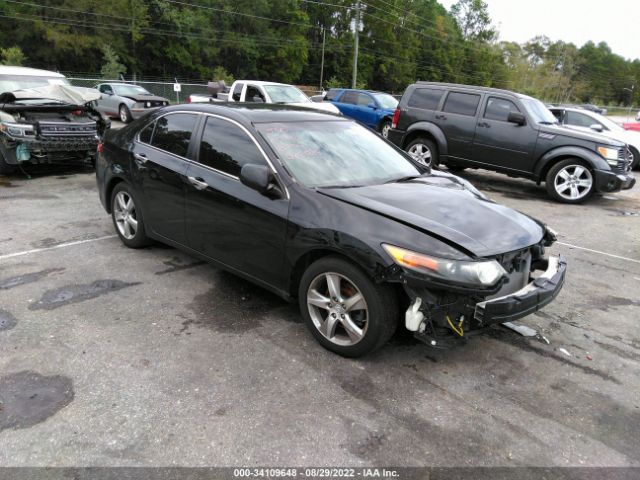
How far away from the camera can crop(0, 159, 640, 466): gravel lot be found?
257cm

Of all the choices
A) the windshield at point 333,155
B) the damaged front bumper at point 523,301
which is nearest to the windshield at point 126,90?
the windshield at point 333,155

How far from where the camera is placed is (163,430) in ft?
8.68

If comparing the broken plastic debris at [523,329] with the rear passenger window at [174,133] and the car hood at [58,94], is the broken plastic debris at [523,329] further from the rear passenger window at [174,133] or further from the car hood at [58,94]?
the car hood at [58,94]

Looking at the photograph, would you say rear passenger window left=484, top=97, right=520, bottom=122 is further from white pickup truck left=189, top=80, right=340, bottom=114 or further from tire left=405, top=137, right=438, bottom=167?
white pickup truck left=189, top=80, right=340, bottom=114

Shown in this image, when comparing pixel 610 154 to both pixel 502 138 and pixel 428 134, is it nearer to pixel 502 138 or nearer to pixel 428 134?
pixel 502 138

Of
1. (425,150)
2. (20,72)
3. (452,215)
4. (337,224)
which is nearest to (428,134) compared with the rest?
(425,150)

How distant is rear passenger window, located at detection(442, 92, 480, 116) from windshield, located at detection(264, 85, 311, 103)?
5648 millimetres

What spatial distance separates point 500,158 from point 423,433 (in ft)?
25.4

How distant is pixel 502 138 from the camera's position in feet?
30.4

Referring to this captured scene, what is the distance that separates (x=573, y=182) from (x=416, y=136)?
10.6ft

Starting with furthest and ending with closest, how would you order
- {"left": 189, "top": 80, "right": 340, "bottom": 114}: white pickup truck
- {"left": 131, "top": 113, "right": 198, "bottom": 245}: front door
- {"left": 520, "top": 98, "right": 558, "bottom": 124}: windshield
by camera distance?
1. {"left": 189, "top": 80, "right": 340, "bottom": 114}: white pickup truck
2. {"left": 520, "top": 98, "right": 558, "bottom": 124}: windshield
3. {"left": 131, "top": 113, "right": 198, "bottom": 245}: front door

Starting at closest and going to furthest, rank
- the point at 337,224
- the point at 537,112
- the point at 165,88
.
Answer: the point at 337,224, the point at 537,112, the point at 165,88

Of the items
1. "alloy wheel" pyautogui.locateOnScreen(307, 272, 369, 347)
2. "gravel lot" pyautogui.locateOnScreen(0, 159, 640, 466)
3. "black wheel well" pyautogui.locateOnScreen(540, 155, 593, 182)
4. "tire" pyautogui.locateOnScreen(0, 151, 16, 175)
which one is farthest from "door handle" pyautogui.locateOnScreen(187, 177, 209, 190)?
"black wheel well" pyautogui.locateOnScreen(540, 155, 593, 182)

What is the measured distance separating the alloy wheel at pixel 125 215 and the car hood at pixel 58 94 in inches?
205
